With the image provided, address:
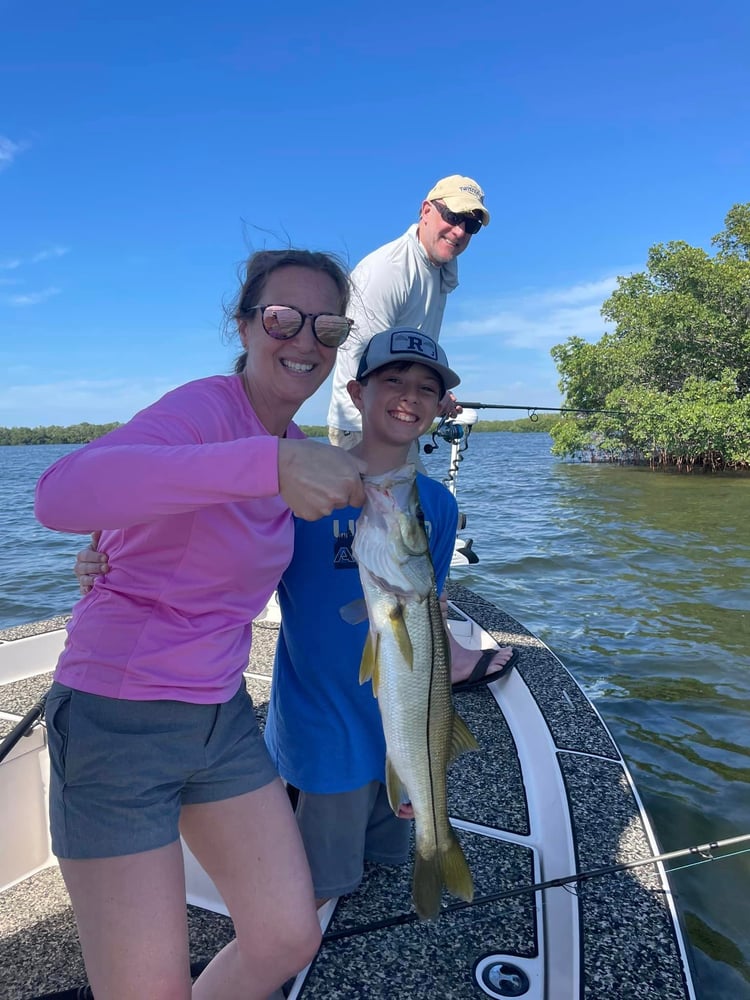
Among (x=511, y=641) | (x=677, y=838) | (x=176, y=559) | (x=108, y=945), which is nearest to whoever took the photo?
(x=108, y=945)

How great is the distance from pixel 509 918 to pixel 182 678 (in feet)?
5.49

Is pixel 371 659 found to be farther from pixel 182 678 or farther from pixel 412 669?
pixel 182 678

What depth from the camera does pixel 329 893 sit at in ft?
8.52

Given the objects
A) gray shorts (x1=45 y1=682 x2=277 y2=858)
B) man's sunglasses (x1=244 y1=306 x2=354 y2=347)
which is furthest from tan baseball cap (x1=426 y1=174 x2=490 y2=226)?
gray shorts (x1=45 y1=682 x2=277 y2=858)

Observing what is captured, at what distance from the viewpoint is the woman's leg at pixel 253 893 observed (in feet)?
6.63

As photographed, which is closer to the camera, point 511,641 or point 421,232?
point 421,232

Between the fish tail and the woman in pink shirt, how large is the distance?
0.36 meters

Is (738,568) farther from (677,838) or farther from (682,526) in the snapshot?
(677,838)

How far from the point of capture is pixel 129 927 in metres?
1.75

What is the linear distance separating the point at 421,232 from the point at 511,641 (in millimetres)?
3285

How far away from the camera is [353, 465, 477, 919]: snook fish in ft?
6.30

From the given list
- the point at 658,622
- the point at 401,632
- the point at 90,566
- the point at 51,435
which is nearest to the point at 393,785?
the point at 401,632

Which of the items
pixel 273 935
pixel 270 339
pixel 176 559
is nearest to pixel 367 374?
pixel 270 339

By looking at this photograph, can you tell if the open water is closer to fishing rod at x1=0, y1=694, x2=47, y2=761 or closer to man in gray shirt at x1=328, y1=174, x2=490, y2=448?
fishing rod at x1=0, y1=694, x2=47, y2=761
